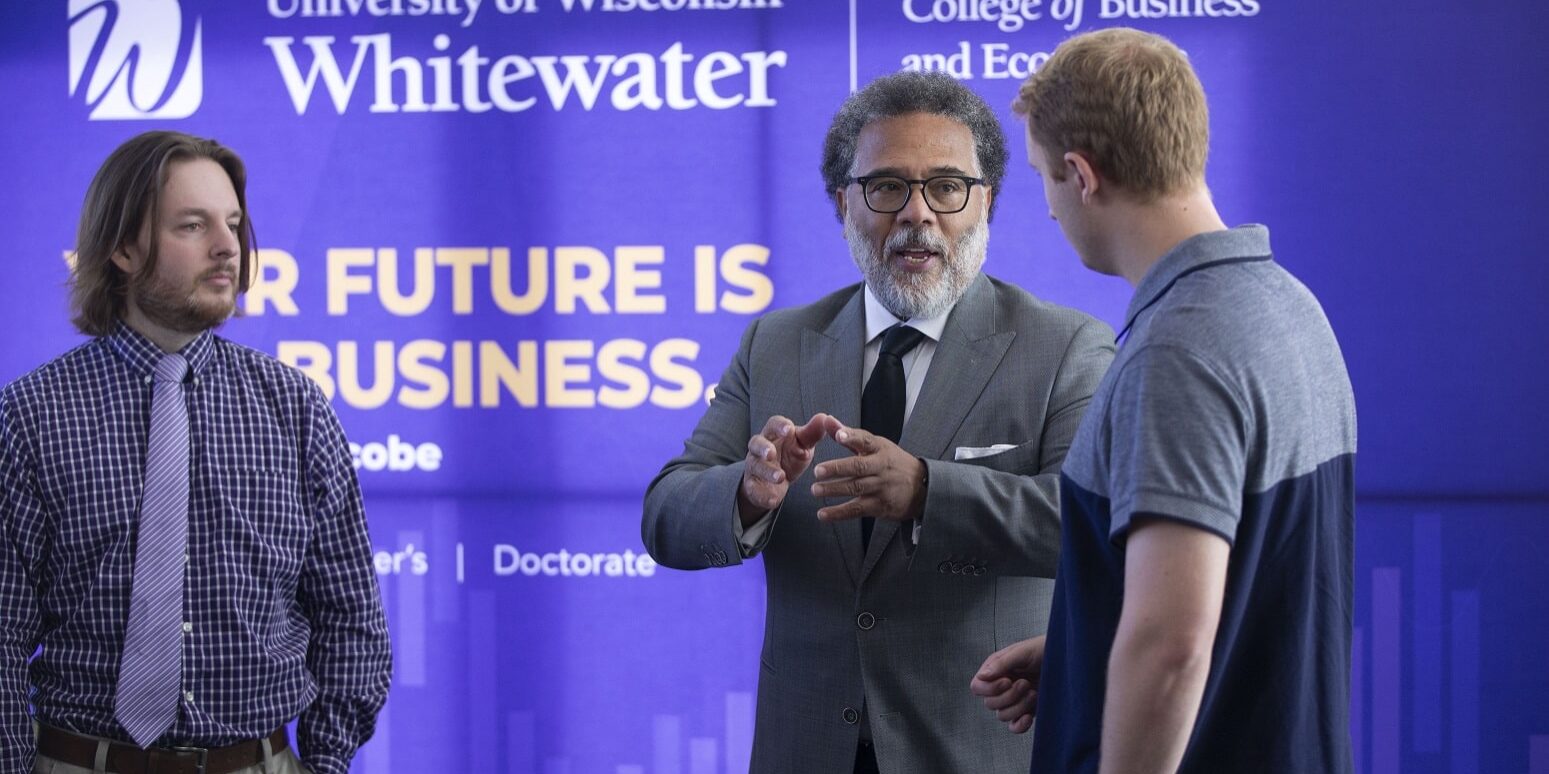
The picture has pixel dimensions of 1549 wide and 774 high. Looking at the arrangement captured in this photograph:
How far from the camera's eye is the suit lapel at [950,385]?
1.99m

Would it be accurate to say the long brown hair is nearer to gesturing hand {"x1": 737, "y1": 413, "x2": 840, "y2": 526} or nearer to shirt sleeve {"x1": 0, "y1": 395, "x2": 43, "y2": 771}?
shirt sleeve {"x1": 0, "y1": 395, "x2": 43, "y2": 771}

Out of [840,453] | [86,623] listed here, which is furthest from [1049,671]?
[86,623]

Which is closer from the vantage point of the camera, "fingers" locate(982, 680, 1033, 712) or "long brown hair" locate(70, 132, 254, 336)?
"fingers" locate(982, 680, 1033, 712)

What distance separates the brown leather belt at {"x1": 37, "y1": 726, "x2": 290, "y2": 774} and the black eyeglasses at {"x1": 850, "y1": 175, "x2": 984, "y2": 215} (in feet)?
4.38

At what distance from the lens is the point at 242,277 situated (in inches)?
87.5

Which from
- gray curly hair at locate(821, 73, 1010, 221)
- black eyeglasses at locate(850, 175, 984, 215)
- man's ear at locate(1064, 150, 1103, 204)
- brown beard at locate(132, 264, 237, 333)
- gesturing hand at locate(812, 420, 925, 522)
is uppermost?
gray curly hair at locate(821, 73, 1010, 221)

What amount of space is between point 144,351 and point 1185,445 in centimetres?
163

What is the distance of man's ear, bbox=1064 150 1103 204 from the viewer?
133 cm

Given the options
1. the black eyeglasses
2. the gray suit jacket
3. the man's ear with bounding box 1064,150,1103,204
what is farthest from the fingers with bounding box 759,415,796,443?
the man's ear with bounding box 1064,150,1103,204

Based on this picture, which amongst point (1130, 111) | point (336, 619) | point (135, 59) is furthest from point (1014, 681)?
point (135, 59)

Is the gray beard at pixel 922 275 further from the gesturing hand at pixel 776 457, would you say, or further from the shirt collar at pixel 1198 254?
the shirt collar at pixel 1198 254

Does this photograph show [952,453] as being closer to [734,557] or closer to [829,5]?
[734,557]

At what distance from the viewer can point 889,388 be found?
6.85ft

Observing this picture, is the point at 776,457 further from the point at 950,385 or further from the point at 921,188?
the point at 921,188
